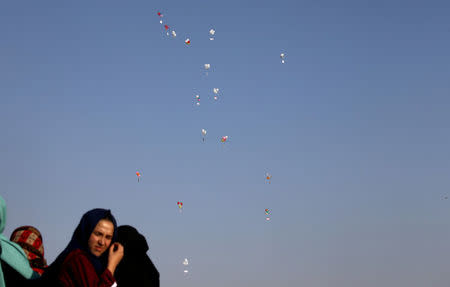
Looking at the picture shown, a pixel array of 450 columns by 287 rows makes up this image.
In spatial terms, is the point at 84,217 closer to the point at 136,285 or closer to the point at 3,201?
the point at 3,201

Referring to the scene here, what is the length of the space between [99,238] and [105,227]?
151mm

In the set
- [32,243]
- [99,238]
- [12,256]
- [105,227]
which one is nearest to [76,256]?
[99,238]

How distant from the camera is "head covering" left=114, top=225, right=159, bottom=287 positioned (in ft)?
24.4

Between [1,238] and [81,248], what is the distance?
95 centimetres

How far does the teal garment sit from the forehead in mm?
1071

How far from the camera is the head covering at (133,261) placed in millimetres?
7426

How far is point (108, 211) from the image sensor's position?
667cm

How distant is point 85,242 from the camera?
21.4 ft

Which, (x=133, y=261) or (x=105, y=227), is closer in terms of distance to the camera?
(x=105, y=227)

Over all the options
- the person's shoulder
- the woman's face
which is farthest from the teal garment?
the woman's face

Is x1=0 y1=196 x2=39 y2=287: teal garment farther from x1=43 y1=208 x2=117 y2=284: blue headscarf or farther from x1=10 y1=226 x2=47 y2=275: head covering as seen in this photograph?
x1=10 y1=226 x2=47 y2=275: head covering

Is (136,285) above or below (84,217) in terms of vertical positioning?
below

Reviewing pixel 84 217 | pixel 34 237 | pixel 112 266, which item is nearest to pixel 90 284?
pixel 112 266

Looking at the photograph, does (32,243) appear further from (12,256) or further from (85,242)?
(85,242)
